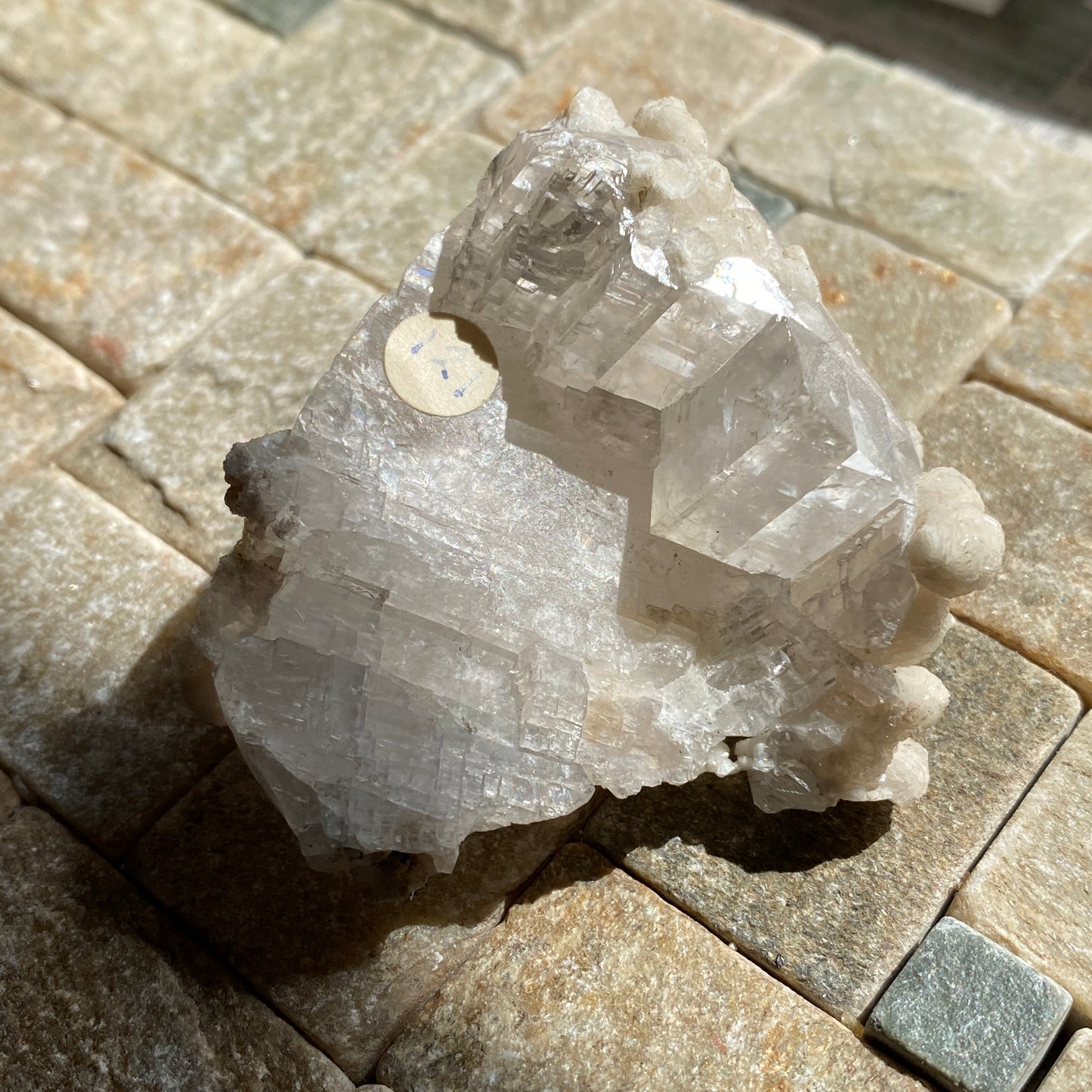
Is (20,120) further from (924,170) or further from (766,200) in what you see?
(924,170)

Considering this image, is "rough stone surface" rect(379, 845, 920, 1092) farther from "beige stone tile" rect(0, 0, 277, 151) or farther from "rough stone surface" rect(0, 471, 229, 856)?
"beige stone tile" rect(0, 0, 277, 151)

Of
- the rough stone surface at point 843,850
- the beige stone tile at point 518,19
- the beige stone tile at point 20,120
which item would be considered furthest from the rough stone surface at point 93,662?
the beige stone tile at point 518,19

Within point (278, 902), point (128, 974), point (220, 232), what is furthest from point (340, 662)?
Result: point (220, 232)

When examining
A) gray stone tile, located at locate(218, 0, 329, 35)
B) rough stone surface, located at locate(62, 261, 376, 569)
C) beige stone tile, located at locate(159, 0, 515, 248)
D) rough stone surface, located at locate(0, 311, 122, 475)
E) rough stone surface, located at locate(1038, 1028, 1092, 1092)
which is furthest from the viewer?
gray stone tile, located at locate(218, 0, 329, 35)

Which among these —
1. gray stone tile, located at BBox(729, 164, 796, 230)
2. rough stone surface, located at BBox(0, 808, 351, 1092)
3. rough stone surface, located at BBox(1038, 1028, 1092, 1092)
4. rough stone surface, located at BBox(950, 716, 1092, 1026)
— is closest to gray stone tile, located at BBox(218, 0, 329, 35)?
gray stone tile, located at BBox(729, 164, 796, 230)

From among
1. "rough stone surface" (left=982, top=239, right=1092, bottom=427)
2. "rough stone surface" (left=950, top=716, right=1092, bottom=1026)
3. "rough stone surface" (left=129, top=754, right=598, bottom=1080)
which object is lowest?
"rough stone surface" (left=129, top=754, right=598, bottom=1080)

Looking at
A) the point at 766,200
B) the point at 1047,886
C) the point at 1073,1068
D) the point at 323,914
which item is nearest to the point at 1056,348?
A: the point at 766,200

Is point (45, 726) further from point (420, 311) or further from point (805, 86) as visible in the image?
point (805, 86)
